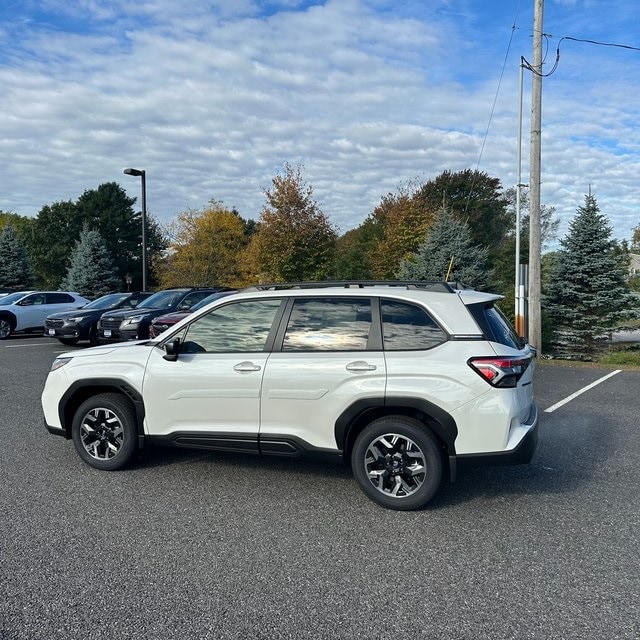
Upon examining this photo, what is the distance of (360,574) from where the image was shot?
3521 mm

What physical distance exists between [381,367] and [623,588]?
204 centimetres

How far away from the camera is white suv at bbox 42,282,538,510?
4.33m

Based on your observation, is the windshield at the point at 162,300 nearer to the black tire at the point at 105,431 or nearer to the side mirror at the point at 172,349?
the black tire at the point at 105,431

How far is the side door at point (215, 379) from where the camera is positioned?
4.79 meters

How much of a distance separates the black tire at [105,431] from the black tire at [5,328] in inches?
632

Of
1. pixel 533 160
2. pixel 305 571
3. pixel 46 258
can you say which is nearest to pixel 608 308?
pixel 533 160

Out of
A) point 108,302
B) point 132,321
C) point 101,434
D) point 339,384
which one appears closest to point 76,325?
point 108,302

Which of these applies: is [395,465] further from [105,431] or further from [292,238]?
[292,238]

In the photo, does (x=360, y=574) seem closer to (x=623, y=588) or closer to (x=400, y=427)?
(x=400, y=427)

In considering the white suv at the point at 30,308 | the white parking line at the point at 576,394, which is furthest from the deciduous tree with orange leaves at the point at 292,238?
the white parking line at the point at 576,394

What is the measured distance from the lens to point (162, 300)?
54.5ft

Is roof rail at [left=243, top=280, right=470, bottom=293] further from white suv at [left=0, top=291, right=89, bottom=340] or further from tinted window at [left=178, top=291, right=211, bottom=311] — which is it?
white suv at [left=0, top=291, right=89, bottom=340]

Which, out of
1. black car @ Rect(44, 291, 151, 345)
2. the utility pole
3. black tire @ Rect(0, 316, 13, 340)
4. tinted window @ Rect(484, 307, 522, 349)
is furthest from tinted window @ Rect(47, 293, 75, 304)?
tinted window @ Rect(484, 307, 522, 349)

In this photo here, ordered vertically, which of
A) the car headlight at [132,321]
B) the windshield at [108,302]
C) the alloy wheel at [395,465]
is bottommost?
the alloy wheel at [395,465]
